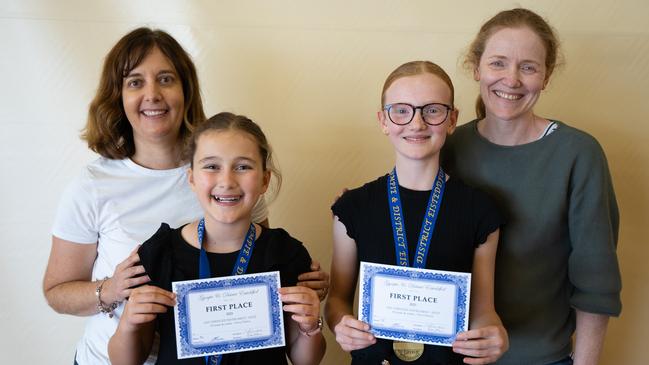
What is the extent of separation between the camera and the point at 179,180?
5.39ft

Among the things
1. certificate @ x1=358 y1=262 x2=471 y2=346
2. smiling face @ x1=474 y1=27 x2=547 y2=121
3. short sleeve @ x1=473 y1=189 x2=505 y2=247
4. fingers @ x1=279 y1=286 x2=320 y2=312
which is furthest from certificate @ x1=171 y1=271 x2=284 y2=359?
smiling face @ x1=474 y1=27 x2=547 y2=121

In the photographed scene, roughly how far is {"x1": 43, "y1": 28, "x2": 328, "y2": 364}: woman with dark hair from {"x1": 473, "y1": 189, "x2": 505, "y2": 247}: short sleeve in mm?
904

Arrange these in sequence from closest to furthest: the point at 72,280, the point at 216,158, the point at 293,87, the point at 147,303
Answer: the point at 147,303 → the point at 216,158 → the point at 72,280 → the point at 293,87

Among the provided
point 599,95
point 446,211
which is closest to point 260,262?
point 446,211

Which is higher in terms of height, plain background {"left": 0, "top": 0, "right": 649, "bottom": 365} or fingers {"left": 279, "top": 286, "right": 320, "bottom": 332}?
plain background {"left": 0, "top": 0, "right": 649, "bottom": 365}

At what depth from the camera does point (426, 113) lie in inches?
Result: 55.9

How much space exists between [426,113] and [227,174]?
0.61 m

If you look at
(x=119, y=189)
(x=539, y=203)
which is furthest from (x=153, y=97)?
(x=539, y=203)

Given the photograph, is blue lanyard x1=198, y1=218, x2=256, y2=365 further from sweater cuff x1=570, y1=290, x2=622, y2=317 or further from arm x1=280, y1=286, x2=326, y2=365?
sweater cuff x1=570, y1=290, x2=622, y2=317

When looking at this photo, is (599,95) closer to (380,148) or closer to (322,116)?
(380,148)

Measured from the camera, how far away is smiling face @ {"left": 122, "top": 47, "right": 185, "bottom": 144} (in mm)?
1591

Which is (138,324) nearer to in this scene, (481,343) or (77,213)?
(77,213)

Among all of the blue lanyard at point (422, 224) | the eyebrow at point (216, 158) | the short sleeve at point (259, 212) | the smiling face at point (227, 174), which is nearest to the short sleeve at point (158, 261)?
the smiling face at point (227, 174)

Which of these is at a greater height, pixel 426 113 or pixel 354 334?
pixel 426 113
